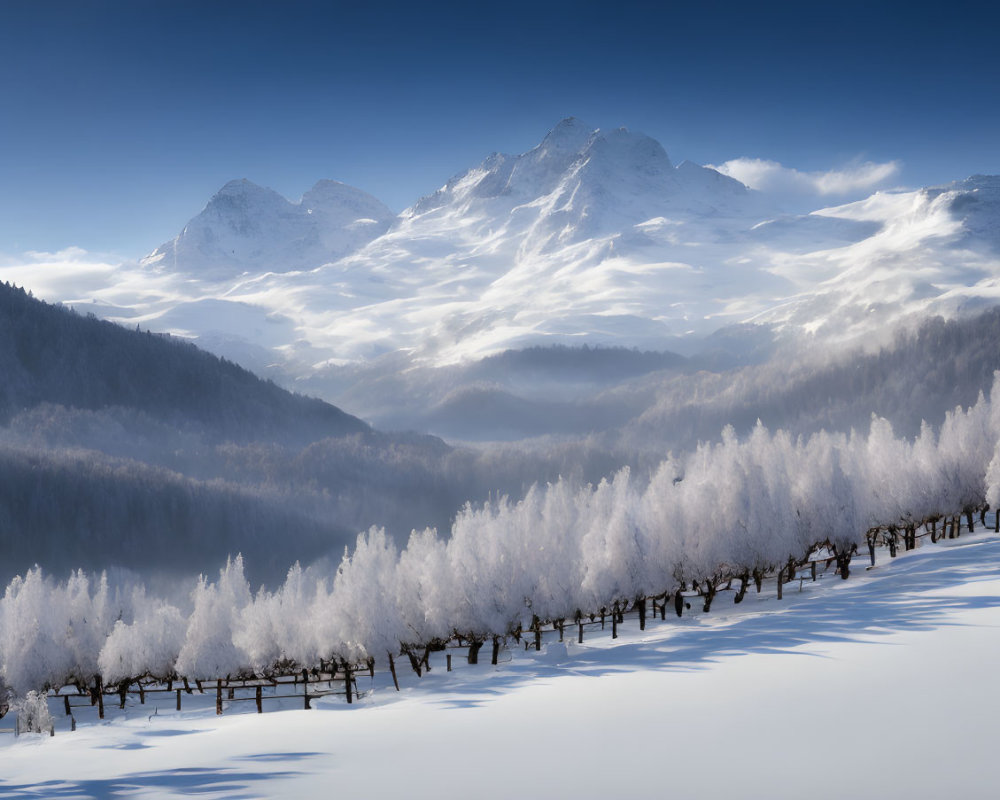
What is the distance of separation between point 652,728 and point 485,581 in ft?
137

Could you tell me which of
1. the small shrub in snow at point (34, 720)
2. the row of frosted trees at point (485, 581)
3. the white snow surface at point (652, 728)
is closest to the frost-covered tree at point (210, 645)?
the row of frosted trees at point (485, 581)

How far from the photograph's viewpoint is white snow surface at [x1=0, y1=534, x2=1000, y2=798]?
2798 centimetres

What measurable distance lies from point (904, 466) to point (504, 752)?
88109 mm

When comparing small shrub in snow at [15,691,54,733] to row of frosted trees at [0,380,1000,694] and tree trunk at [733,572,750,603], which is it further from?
tree trunk at [733,572,750,603]

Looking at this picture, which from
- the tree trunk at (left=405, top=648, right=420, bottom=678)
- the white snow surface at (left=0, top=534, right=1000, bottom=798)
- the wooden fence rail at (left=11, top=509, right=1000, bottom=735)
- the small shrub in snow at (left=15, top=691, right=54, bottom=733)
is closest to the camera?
the white snow surface at (left=0, top=534, right=1000, bottom=798)

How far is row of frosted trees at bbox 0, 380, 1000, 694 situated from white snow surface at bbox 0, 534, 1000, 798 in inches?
338

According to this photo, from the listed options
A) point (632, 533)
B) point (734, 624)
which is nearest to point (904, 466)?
point (632, 533)

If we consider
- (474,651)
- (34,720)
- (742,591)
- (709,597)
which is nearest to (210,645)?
(34,720)

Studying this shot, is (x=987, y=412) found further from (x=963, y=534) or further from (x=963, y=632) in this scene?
(x=963, y=632)

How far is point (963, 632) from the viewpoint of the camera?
47.1 meters

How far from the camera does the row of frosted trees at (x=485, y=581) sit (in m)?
74.9

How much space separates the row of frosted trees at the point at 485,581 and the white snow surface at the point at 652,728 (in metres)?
8.59

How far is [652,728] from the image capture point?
1395 inches

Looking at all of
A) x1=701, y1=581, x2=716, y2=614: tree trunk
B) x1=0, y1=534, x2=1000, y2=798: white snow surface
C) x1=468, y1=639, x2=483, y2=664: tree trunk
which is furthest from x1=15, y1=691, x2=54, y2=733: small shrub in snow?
x1=701, y1=581, x2=716, y2=614: tree trunk
